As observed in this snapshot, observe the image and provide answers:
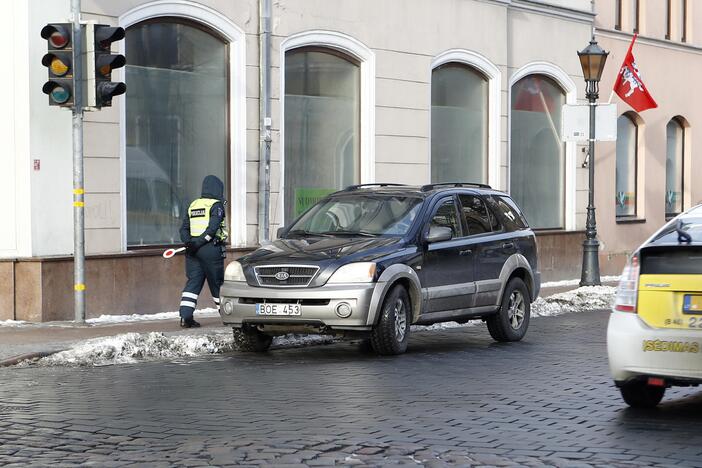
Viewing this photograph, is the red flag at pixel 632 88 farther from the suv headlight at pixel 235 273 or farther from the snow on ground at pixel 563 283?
the suv headlight at pixel 235 273

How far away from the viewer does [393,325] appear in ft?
42.9

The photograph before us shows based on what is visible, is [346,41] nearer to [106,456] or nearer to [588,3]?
[588,3]

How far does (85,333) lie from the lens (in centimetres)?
1477

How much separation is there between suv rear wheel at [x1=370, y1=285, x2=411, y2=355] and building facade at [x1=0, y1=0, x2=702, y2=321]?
4.93m

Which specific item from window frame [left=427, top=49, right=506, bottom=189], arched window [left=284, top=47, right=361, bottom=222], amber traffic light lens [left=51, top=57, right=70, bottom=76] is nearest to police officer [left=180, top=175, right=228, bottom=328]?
amber traffic light lens [left=51, top=57, right=70, bottom=76]

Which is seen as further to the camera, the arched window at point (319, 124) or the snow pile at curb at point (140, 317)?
the arched window at point (319, 124)

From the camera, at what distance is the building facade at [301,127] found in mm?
16406

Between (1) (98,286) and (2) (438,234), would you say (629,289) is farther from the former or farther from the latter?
(1) (98,286)

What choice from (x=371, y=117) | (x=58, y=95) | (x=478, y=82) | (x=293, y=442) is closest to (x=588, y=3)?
(x=478, y=82)

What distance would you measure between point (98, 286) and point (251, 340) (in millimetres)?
3954

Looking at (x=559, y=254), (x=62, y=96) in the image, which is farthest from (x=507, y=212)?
(x=559, y=254)

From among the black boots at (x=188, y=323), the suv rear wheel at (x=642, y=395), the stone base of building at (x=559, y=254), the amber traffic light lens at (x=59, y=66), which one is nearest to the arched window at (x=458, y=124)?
the stone base of building at (x=559, y=254)

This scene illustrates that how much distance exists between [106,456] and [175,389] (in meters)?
3.00

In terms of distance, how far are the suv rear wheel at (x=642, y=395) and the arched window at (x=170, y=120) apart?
9.63 meters
